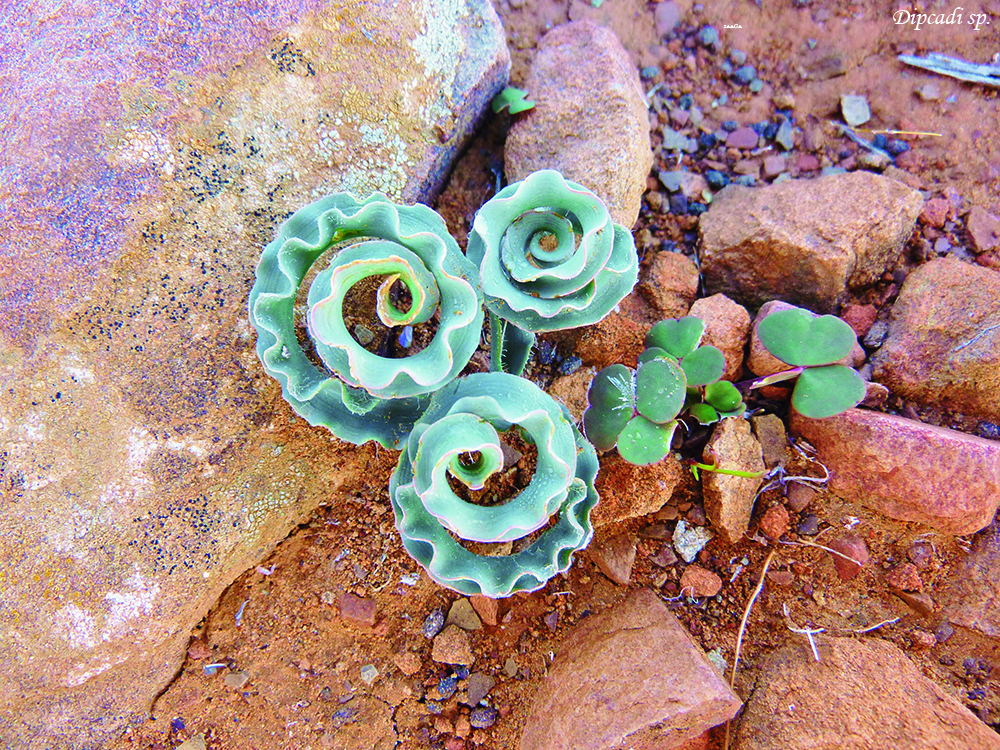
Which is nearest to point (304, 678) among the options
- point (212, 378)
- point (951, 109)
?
point (212, 378)

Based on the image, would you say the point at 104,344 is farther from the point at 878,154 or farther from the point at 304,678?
the point at 878,154

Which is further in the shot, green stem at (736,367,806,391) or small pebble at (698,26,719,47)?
small pebble at (698,26,719,47)

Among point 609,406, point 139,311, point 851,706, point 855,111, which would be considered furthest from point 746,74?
point 139,311

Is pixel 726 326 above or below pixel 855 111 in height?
below

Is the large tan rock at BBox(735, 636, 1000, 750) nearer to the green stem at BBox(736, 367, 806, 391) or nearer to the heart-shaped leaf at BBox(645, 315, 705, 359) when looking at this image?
the green stem at BBox(736, 367, 806, 391)

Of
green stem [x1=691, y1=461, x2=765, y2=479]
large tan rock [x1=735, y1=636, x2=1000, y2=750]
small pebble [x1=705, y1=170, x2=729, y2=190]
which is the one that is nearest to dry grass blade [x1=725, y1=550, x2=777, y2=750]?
large tan rock [x1=735, y1=636, x2=1000, y2=750]

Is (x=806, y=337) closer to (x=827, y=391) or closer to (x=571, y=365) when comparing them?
(x=827, y=391)
